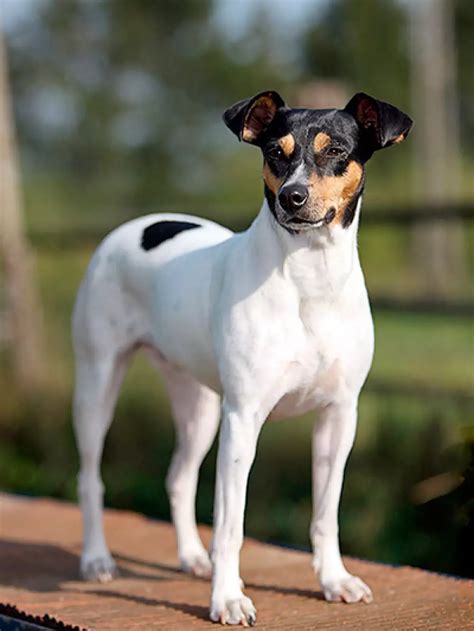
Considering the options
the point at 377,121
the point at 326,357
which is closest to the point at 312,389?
the point at 326,357

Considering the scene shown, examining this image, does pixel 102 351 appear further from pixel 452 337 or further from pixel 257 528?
pixel 452 337

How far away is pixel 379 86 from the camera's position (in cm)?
2161

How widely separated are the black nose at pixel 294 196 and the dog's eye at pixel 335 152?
22 centimetres

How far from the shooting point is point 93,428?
5.73m

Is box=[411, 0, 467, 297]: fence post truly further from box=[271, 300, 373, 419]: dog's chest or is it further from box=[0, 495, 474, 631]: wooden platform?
box=[271, 300, 373, 419]: dog's chest

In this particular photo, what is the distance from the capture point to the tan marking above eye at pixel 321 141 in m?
4.35

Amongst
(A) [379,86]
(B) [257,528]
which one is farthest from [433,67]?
(B) [257,528]

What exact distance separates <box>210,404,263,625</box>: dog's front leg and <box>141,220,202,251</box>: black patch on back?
47.7 inches

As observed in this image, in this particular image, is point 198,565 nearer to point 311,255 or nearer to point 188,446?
point 188,446

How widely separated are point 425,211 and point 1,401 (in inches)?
168

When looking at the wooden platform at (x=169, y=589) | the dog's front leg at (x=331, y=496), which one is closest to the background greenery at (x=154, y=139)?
the wooden platform at (x=169, y=589)

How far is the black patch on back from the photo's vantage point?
5.61 metres

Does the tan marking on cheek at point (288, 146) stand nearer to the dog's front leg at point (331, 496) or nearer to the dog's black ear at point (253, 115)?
the dog's black ear at point (253, 115)

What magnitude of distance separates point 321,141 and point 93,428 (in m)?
2.00
